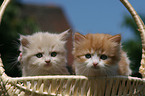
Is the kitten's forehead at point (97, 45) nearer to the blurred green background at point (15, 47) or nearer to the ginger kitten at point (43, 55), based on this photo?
the ginger kitten at point (43, 55)

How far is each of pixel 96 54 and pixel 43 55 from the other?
0.36 metres

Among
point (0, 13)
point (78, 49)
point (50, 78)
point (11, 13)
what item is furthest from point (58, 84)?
point (11, 13)

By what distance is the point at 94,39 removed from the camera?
42.8 inches

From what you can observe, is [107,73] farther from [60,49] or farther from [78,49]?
[60,49]

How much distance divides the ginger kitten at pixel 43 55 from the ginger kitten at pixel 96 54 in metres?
0.17

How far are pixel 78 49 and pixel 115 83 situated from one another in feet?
0.95

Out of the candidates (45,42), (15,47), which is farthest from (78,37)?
(15,47)

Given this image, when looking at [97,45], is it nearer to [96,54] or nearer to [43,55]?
[96,54]

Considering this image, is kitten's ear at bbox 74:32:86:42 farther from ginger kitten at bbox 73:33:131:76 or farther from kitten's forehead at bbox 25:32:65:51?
kitten's forehead at bbox 25:32:65:51

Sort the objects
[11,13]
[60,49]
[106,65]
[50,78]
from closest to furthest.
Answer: [50,78], [106,65], [60,49], [11,13]

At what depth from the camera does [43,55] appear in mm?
1210

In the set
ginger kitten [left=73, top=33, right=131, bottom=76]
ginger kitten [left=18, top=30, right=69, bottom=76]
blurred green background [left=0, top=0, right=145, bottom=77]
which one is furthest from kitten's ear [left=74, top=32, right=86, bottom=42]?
blurred green background [left=0, top=0, right=145, bottom=77]

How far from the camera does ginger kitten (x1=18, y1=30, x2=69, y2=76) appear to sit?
3.95ft

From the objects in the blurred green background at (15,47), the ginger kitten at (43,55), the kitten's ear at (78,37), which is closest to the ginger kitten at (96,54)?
the kitten's ear at (78,37)
